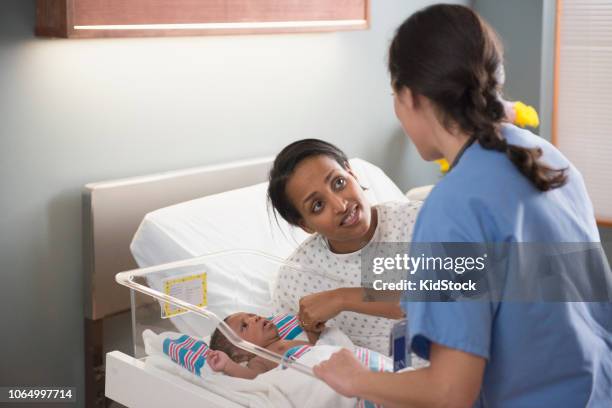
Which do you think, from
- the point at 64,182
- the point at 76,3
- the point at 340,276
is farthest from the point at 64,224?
the point at 340,276

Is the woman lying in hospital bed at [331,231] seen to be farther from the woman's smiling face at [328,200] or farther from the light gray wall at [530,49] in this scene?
the light gray wall at [530,49]

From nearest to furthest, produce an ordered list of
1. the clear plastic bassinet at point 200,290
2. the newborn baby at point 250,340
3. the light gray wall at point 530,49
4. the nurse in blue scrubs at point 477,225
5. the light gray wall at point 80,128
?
the nurse in blue scrubs at point 477,225
the newborn baby at point 250,340
the clear plastic bassinet at point 200,290
the light gray wall at point 80,128
the light gray wall at point 530,49

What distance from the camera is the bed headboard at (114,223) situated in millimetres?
2275

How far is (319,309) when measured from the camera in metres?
1.76

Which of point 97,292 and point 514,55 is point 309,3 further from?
point 514,55

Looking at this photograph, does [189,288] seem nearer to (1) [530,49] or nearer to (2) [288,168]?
(2) [288,168]

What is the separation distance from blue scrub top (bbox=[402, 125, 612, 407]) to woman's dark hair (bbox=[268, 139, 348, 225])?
0.62m

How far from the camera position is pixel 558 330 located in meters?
1.28

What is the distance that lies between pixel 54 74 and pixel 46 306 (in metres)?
0.64

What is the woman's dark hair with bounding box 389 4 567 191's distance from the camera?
1.25 metres

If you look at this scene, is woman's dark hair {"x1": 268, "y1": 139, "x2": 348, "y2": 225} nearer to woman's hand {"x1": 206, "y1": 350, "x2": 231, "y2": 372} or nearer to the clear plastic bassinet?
the clear plastic bassinet

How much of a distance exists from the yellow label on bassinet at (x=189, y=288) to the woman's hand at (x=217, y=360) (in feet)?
0.81

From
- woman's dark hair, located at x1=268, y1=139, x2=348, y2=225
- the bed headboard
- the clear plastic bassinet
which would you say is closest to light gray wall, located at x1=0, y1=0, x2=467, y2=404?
the bed headboard

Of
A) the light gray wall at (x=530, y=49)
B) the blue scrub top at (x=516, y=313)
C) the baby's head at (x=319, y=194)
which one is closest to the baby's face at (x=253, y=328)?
the baby's head at (x=319, y=194)
